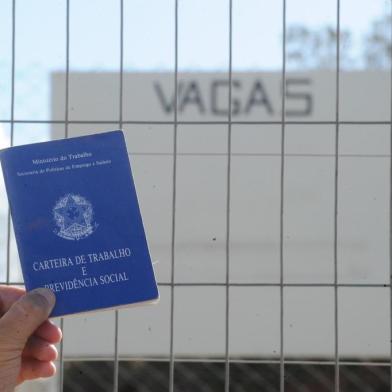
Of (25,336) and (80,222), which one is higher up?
(80,222)

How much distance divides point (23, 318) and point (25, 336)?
3 centimetres

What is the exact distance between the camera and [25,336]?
101 centimetres

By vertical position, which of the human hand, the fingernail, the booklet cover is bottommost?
the human hand

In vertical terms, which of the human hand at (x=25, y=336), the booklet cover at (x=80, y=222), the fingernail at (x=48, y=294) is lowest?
the human hand at (x=25, y=336)

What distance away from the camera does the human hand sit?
1000mm

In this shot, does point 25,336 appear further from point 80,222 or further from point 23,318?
point 80,222

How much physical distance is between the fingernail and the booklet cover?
0.5 inches

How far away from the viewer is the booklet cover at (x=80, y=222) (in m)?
1.07

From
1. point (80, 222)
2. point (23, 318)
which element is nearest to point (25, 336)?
point (23, 318)

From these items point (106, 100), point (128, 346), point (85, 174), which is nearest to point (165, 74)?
point (128, 346)

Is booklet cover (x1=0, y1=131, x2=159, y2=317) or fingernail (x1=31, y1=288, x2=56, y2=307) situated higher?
booklet cover (x1=0, y1=131, x2=159, y2=317)

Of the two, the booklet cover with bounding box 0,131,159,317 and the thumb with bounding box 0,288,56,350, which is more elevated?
the booklet cover with bounding box 0,131,159,317

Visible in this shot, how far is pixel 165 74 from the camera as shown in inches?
151

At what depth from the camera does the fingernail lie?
3.42 feet
